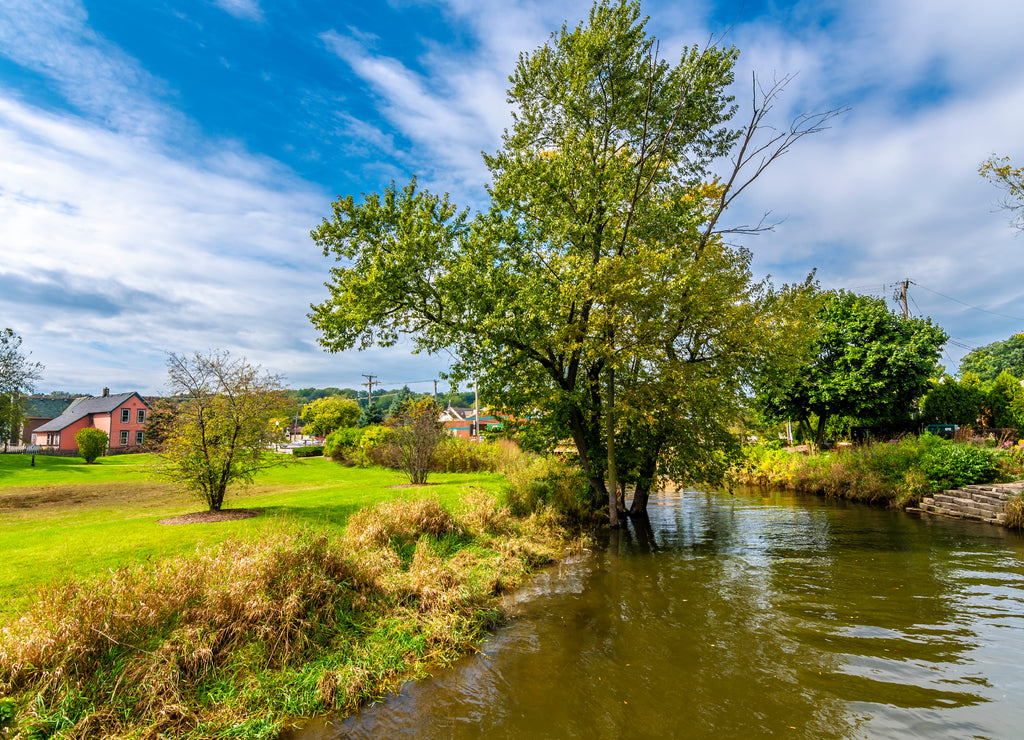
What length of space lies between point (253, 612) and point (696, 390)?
10734mm

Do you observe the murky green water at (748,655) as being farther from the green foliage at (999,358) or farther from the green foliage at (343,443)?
the green foliage at (999,358)

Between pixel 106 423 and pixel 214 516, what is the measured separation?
55.8 meters

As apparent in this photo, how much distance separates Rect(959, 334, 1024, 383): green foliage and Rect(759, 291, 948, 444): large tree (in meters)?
56.7

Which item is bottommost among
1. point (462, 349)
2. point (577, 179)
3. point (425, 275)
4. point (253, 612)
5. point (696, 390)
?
point (253, 612)

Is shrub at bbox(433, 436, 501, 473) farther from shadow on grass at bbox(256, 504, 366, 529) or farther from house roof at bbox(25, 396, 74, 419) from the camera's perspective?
house roof at bbox(25, 396, 74, 419)

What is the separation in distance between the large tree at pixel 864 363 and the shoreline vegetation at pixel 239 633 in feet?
68.4

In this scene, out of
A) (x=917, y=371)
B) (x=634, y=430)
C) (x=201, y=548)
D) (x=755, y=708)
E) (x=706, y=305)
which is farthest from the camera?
(x=917, y=371)

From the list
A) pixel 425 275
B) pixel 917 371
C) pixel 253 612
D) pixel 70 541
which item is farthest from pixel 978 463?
pixel 70 541

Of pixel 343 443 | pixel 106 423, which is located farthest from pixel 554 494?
pixel 106 423

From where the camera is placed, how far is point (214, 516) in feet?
40.0

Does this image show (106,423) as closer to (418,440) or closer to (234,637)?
(418,440)

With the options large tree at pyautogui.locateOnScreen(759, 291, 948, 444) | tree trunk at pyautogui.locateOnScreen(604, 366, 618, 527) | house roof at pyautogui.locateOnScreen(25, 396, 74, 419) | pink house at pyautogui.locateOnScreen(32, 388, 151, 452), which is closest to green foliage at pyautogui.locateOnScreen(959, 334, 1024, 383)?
large tree at pyautogui.locateOnScreen(759, 291, 948, 444)

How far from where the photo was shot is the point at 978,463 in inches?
623

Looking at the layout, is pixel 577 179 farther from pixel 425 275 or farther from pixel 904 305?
pixel 904 305
